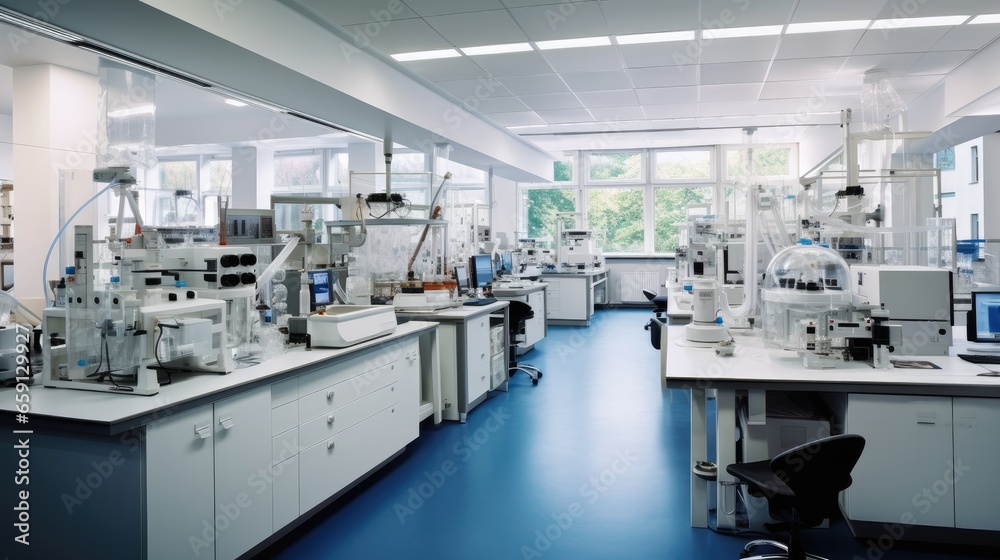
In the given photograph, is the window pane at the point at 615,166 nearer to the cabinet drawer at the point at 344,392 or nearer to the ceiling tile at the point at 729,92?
the ceiling tile at the point at 729,92

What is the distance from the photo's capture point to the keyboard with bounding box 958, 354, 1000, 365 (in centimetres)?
266

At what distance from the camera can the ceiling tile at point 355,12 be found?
12.3 ft

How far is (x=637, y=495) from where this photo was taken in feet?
9.78

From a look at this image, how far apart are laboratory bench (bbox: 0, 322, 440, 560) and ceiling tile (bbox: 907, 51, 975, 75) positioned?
5.54m

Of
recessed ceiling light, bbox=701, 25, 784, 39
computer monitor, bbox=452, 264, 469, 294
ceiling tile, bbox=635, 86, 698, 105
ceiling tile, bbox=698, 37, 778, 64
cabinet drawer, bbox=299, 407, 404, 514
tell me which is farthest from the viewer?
ceiling tile, bbox=635, 86, 698, 105

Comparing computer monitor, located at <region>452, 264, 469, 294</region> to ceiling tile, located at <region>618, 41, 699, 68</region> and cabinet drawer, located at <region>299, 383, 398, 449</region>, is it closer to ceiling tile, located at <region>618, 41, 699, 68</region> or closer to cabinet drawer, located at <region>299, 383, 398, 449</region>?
cabinet drawer, located at <region>299, 383, 398, 449</region>

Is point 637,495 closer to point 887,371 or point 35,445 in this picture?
point 887,371

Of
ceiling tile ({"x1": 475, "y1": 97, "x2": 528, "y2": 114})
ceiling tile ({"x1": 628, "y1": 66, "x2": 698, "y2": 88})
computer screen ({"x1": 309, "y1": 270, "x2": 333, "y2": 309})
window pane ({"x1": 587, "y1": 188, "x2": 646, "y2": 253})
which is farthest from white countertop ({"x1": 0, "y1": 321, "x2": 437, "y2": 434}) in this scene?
window pane ({"x1": 587, "y1": 188, "x2": 646, "y2": 253})

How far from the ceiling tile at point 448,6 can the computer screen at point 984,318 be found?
315 cm

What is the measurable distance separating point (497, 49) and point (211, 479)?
12.9 feet

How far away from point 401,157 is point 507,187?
2120 mm

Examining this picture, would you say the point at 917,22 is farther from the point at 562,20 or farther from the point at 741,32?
the point at 562,20

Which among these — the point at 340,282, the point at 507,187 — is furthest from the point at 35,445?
the point at 507,187

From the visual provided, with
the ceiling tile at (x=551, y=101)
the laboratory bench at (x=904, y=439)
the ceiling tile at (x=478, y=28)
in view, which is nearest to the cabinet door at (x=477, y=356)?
the laboratory bench at (x=904, y=439)
